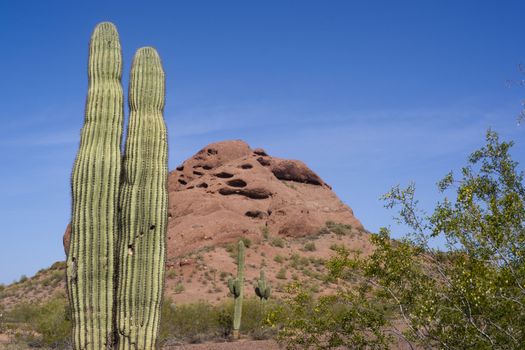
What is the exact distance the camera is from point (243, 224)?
40156mm

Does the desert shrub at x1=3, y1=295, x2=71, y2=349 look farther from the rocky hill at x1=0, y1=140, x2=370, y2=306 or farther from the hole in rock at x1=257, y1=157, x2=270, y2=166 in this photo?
the hole in rock at x1=257, y1=157, x2=270, y2=166

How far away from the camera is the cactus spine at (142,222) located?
8312 millimetres

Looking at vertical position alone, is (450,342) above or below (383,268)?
below

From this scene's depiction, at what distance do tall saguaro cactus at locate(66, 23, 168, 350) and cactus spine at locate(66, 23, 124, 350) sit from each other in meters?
0.01

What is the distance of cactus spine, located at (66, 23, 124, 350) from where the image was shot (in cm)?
819

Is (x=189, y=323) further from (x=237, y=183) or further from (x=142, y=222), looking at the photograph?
(x=237, y=183)

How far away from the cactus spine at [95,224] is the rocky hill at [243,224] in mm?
20959

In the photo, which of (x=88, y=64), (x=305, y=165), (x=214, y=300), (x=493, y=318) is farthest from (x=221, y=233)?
(x=493, y=318)

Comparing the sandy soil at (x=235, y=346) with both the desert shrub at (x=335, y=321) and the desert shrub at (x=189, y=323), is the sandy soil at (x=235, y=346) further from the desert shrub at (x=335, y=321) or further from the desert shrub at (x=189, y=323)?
the desert shrub at (x=335, y=321)

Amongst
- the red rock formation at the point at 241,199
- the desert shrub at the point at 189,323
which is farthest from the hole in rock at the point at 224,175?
the desert shrub at the point at 189,323

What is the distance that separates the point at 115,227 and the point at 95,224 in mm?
283

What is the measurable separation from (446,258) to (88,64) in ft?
19.5

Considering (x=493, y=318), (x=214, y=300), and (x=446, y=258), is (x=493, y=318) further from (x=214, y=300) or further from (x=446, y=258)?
(x=214, y=300)

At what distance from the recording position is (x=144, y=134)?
29.5ft
